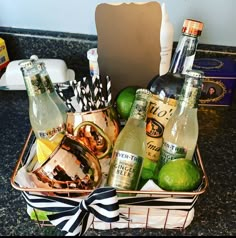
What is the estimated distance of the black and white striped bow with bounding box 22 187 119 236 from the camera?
0.45 m

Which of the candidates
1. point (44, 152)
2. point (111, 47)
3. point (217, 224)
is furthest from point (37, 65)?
point (217, 224)

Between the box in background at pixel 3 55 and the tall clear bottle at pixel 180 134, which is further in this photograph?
the box in background at pixel 3 55

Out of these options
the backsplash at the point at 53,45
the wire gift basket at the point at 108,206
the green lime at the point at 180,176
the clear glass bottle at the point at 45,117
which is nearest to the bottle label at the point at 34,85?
the clear glass bottle at the point at 45,117

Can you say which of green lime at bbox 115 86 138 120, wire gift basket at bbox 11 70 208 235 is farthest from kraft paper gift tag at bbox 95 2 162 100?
wire gift basket at bbox 11 70 208 235

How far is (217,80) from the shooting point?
2.53 feet

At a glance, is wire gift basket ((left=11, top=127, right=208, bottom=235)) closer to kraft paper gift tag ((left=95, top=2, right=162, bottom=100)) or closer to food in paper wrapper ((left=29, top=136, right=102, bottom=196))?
food in paper wrapper ((left=29, top=136, right=102, bottom=196))

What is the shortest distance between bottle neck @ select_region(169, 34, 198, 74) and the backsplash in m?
0.37

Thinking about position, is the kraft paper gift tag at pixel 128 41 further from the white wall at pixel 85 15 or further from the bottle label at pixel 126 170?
the bottle label at pixel 126 170

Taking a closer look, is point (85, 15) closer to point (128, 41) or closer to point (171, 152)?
point (128, 41)

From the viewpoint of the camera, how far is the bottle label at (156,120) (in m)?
0.56

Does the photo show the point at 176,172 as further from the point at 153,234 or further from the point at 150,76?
the point at 150,76

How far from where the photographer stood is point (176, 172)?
48cm

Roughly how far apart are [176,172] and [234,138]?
1.02 feet

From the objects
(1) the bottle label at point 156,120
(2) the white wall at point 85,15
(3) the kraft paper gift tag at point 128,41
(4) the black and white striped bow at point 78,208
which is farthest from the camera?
(2) the white wall at point 85,15
